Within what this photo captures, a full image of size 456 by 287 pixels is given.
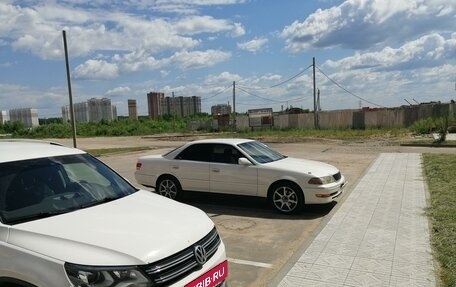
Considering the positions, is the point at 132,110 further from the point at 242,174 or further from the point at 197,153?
the point at 242,174

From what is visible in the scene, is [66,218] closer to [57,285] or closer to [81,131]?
[57,285]

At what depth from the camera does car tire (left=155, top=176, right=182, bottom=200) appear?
9844 mm

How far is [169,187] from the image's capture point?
9.98 meters

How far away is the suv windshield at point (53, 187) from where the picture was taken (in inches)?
145

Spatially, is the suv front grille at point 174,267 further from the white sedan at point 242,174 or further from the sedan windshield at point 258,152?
the sedan windshield at point 258,152

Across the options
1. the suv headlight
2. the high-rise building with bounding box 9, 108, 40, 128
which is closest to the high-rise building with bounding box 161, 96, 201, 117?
the high-rise building with bounding box 9, 108, 40, 128

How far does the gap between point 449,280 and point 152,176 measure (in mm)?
6709

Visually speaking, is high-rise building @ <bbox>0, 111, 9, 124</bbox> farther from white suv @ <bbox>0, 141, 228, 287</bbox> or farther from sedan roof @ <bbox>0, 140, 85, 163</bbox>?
white suv @ <bbox>0, 141, 228, 287</bbox>

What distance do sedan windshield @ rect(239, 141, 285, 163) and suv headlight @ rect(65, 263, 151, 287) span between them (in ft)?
20.4

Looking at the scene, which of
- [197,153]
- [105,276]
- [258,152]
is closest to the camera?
[105,276]

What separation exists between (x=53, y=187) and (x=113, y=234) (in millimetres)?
1133

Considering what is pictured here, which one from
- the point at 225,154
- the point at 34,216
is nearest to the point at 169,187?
the point at 225,154

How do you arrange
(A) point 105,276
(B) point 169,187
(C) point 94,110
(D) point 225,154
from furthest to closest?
1. (C) point 94,110
2. (B) point 169,187
3. (D) point 225,154
4. (A) point 105,276

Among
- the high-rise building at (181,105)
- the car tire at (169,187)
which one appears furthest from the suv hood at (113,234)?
the high-rise building at (181,105)
